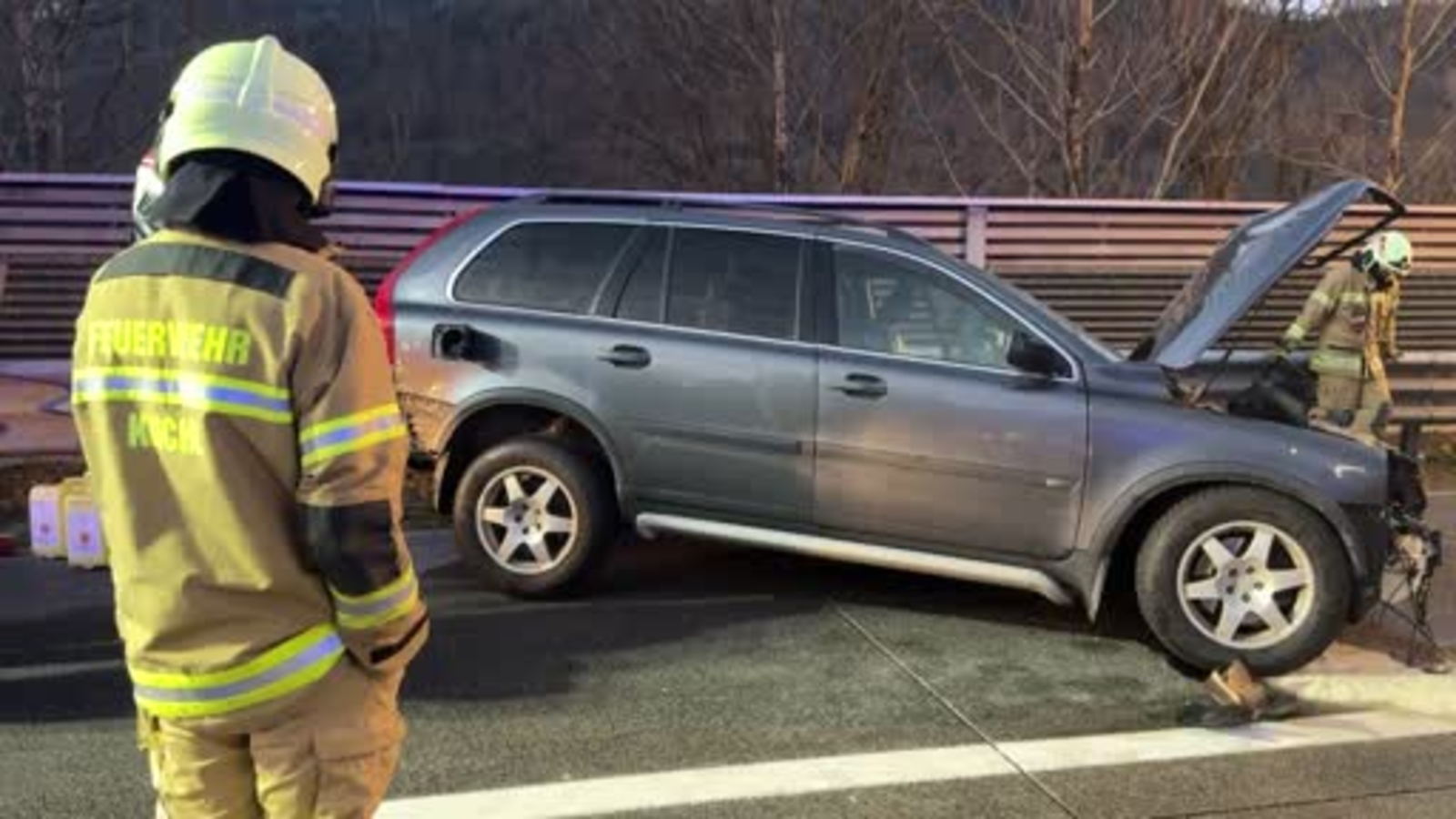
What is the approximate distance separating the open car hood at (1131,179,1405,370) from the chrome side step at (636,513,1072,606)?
3.45 ft

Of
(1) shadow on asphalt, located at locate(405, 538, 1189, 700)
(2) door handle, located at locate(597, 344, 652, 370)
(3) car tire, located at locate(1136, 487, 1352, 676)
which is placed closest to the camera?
(1) shadow on asphalt, located at locate(405, 538, 1189, 700)

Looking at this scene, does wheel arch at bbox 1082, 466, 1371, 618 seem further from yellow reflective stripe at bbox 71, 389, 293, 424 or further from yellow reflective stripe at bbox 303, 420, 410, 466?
yellow reflective stripe at bbox 71, 389, 293, 424

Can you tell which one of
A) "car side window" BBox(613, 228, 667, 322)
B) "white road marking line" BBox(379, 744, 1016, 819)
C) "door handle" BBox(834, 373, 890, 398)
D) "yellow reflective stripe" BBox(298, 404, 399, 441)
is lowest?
"white road marking line" BBox(379, 744, 1016, 819)

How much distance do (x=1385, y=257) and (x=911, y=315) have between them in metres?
3.95

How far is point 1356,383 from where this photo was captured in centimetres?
824

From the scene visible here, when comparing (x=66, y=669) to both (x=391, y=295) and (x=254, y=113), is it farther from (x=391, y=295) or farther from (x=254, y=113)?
(x=254, y=113)

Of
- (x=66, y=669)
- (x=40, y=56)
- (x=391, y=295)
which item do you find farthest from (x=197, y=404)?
(x=40, y=56)

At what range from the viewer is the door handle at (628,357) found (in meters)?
5.75

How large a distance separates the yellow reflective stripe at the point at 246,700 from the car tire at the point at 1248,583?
12.7 feet

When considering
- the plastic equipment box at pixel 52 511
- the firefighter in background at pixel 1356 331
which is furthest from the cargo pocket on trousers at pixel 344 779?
the firefighter in background at pixel 1356 331

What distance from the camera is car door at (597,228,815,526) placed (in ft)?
18.4

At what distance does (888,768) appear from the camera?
14.1ft

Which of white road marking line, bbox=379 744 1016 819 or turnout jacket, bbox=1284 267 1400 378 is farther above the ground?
turnout jacket, bbox=1284 267 1400 378

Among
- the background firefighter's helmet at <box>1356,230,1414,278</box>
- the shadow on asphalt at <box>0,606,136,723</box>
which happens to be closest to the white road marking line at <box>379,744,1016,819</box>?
the shadow on asphalt at <box>0,606,136,723</box>
